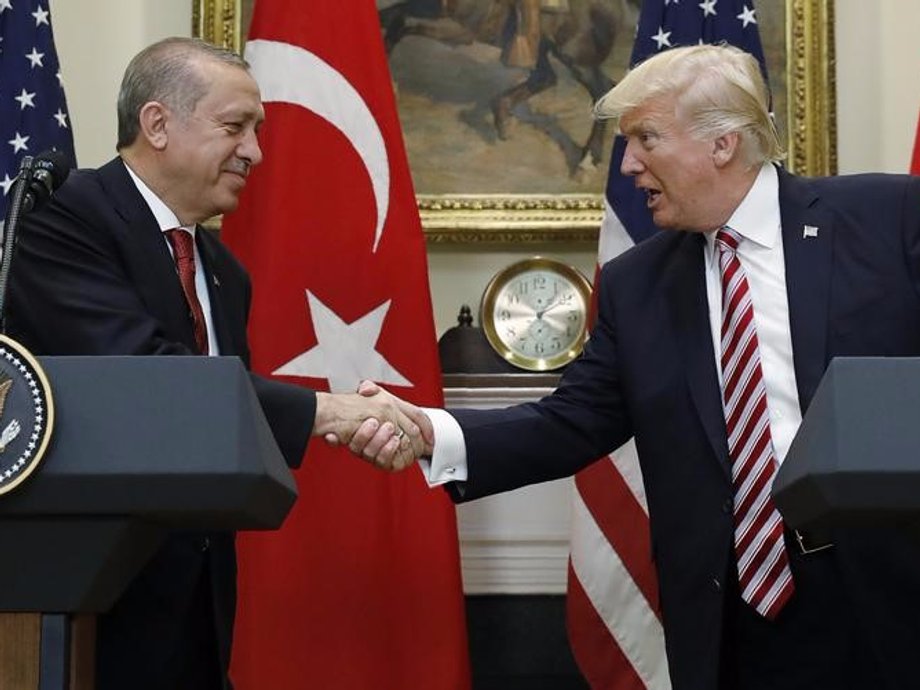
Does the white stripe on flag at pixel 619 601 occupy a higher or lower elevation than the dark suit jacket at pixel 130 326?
lower

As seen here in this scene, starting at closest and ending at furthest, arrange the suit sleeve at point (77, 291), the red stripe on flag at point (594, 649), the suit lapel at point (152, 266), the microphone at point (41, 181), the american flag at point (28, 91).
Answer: the microphone at point (41, 181) < the suit sleeve at point (77, 291) < the suit lapel at point (152, 266) < the red stripe on flag at point (594, 649) < the american flag at point (28, 91)

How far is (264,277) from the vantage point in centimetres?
421

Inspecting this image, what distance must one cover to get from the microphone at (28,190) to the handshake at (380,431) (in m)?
0.98

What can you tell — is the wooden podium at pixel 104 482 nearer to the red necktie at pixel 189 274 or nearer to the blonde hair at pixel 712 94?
the red necktie at pixel 189 274

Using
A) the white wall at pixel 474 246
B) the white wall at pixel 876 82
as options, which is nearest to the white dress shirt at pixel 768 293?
the white wall at pixel 474 246

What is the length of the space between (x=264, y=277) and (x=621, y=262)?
128cm

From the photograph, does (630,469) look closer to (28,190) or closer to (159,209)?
(159,209)

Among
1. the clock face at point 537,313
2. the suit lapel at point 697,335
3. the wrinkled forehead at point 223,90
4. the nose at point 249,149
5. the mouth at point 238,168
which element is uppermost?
the wrinkled forehead at point 223,90

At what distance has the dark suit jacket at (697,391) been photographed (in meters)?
2.79

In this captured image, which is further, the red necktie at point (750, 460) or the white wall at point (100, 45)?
the white wall at point (100, 45)

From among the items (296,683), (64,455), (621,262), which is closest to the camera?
(64,455)

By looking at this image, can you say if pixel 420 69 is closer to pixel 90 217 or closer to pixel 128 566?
pixel 90 217

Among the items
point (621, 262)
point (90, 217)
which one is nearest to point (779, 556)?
point (621, 262)

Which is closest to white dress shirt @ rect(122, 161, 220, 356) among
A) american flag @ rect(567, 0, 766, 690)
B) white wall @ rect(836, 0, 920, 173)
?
american flag @ rect(567, 0, 766, 690)
